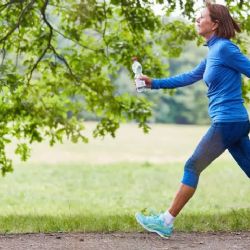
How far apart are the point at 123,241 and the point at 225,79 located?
165cm

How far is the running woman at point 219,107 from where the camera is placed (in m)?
5.39

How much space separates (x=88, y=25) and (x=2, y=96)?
2474 mm

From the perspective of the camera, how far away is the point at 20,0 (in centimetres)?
952

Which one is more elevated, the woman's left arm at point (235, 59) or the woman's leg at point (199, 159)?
the woman's left arm at point (235, 59)

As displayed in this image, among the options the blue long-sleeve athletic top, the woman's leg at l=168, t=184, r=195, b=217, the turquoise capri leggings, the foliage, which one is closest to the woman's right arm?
the blue long-sleeve athletic top

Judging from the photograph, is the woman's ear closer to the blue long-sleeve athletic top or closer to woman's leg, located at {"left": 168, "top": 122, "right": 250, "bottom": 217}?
the blue long-sleeve athletic top

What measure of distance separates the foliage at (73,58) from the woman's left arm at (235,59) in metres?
4.25

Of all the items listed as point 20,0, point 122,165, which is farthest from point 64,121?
point 122,165

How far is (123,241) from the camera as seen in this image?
559cm

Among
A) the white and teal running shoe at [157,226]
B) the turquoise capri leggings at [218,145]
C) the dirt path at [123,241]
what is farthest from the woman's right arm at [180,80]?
the dirt path at [123,241]

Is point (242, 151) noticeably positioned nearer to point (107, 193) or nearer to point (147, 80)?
point (147, 80)

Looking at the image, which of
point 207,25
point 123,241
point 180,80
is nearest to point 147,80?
point 180,80

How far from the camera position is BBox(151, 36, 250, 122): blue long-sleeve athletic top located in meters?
5.38

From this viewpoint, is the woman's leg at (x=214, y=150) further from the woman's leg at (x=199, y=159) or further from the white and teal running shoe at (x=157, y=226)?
the white and teal running shoe at (x=157, y=226)
